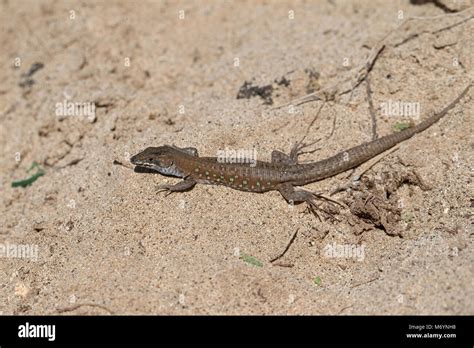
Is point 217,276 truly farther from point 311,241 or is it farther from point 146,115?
point 146,115

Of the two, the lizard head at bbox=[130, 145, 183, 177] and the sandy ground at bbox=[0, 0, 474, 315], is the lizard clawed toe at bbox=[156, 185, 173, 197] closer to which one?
the sandy ground at bbox=[0, 0, 474, 315]

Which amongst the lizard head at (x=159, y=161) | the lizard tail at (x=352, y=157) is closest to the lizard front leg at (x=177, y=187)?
the lizard head at (x=159, y=161)

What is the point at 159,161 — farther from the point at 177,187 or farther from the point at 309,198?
the point at 309,198

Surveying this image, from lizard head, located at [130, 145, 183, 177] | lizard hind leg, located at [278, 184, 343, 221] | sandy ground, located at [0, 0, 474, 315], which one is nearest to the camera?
sandy ground, located at [0, 0, 474, 315]

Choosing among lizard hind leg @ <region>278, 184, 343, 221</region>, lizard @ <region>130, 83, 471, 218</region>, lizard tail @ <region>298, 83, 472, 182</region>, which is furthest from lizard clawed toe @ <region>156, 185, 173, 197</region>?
lizard tail @ <region>298, 83, 472, 182</region>

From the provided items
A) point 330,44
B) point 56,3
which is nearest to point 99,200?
point 330,44

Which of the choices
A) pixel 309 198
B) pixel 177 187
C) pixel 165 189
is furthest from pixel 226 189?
pixel 309 198

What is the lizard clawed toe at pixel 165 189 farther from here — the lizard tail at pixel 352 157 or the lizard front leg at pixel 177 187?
the lizard tail at pixel 352 157
